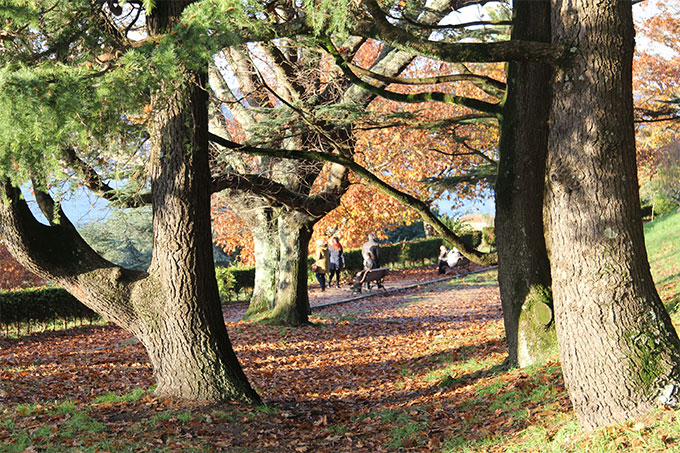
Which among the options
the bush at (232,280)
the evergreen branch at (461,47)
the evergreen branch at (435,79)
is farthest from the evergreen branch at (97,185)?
the bush at (232,280)

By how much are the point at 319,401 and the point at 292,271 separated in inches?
204

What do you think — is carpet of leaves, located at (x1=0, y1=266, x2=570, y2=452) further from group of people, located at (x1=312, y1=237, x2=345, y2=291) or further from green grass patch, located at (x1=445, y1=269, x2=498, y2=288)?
green grass patch, located at (x1=445, y1=269, x2=498, y2=288)

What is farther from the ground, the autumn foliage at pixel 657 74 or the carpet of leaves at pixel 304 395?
the autumn foliage at pixel 657 74

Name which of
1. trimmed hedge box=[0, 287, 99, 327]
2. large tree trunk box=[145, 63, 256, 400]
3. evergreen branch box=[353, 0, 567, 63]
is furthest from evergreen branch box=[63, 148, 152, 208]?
trimmed hedge box=[0, 287, 99, 327]

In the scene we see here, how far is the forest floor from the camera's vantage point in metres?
5.25

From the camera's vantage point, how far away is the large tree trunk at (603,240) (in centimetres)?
466

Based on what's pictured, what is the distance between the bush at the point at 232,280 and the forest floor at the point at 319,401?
23.2 ft

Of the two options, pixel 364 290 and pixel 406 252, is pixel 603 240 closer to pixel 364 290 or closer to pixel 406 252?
pixel 364 290

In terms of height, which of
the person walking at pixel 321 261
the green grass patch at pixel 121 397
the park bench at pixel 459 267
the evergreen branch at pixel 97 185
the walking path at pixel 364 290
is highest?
the evergreen branch at pixel 97 185

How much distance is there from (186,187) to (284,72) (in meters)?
4.71

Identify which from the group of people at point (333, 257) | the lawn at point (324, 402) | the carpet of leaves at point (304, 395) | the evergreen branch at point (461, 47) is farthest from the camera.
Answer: the group of people at point (333, 257)

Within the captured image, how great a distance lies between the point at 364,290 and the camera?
2105cm

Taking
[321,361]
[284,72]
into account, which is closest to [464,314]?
[321,361]

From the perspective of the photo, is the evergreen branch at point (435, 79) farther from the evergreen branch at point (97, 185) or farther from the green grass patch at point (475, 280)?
the green grass patch at point (475, 280)
